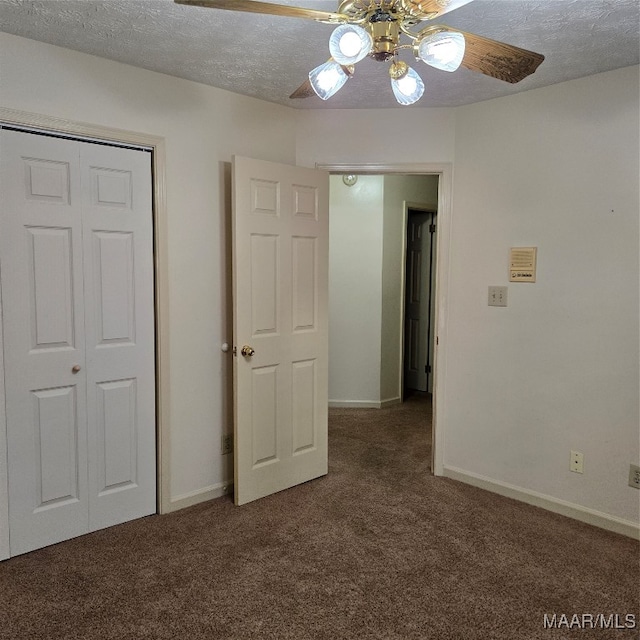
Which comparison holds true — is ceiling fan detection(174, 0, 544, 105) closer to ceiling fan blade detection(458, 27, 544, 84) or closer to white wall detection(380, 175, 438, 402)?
ceiling fan blade detection(458, 27, 544, 84)

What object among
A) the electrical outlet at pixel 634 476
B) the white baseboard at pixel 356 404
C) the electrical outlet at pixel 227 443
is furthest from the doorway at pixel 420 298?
the electrical outlet at pixel 634 476

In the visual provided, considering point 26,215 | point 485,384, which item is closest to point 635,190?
point 485,384

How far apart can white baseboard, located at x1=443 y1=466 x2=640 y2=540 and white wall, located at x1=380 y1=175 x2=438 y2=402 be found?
167cm

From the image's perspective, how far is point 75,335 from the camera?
8.23 ft

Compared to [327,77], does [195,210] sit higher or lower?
lower

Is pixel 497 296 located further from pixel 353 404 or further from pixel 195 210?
pixel 353 404

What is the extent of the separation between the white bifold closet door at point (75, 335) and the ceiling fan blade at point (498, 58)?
67.9 inches

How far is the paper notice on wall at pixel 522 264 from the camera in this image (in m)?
2.91

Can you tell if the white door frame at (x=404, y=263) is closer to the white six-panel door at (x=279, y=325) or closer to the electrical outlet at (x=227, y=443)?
the white six-panel door at (x=279, y=325)

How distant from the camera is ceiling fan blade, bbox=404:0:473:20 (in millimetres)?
1415

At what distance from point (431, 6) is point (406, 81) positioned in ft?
1.09

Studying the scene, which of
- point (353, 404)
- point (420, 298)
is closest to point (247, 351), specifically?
point (353, 404)

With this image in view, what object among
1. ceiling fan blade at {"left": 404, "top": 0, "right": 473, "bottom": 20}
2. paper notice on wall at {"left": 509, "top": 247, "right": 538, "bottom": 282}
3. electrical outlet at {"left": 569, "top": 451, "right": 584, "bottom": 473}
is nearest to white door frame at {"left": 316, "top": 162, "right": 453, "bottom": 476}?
paper notice on wall at {"left": 509, "top": 247, "right": 538, "bottom": 282}

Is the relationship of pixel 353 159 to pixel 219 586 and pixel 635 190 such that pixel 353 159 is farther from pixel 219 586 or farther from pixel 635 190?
pixel 219 586
